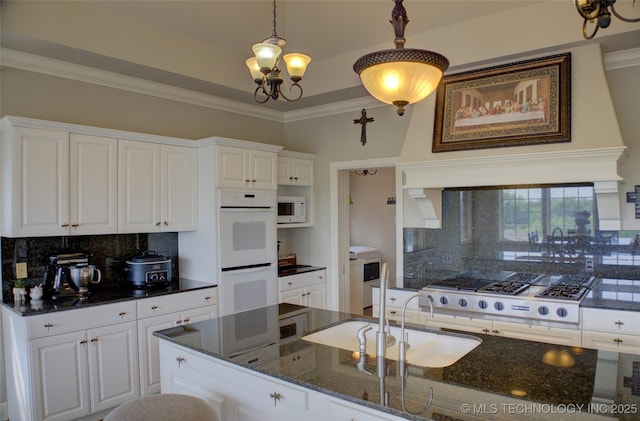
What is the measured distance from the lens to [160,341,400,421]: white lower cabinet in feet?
5.15

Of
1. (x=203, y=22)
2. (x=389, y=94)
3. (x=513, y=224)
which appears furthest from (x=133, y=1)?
(x=513, y=224)

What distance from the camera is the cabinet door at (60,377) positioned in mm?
2826

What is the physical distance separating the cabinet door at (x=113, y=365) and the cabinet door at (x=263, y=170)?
1640 millimetres

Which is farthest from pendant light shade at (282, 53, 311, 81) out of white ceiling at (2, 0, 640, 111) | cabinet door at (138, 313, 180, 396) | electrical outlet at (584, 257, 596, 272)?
electrical outlet at (584, 257, 596, 272)

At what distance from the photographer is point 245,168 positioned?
13.3 feet

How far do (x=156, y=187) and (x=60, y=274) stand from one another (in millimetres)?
974

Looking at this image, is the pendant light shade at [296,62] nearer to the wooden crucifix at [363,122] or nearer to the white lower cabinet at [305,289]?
the wooden crucifix at [363,122]

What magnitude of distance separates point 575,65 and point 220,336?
3034mm

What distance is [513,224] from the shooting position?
A: 12.3 feet

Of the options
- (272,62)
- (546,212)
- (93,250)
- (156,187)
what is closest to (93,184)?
(156,187)

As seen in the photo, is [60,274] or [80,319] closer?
[80,319]

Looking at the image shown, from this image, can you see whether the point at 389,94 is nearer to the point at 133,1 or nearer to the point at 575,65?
the point at 575,65

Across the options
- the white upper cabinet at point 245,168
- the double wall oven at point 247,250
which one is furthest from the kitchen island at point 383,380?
the white upper cabinet at point 245,168

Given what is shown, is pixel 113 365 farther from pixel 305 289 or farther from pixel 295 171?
pixel 295 171
